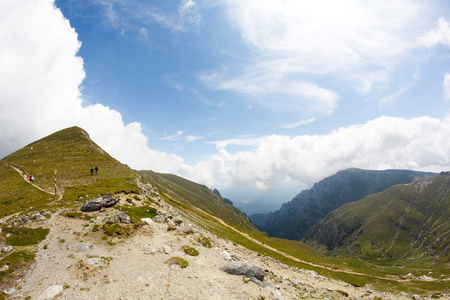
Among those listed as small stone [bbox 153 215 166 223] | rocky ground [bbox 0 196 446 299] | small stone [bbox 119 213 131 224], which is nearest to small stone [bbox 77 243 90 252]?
rocky ground [bbox 0 196 446 299]

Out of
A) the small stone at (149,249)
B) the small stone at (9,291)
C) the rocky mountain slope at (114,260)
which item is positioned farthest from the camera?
the small stone at (149,249)

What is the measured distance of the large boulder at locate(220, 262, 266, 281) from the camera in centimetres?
2748

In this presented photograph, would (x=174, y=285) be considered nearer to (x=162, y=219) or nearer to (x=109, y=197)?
(x=162, y=219)

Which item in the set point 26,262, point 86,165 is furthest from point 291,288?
point 86,165

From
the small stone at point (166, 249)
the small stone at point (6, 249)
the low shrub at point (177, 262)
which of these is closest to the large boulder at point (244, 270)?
the low shrub at point (177, 262)

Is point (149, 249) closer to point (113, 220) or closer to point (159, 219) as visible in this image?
point (113, 220)

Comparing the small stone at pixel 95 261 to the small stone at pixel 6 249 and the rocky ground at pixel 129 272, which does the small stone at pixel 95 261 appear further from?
the small stone at pixel 6 249

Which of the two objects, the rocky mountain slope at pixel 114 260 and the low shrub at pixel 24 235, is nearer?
the rocky mountain slope at pixel 114 260

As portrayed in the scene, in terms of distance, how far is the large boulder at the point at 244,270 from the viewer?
27.5 metres

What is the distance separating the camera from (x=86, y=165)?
3206 inches

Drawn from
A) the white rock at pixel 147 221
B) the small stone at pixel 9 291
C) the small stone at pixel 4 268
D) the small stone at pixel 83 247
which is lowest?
the small stone at pixel 9 291

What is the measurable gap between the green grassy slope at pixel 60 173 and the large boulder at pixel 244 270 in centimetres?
3750

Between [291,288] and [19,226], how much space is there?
137ft

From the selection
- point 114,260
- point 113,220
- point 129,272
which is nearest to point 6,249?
point 113,220
